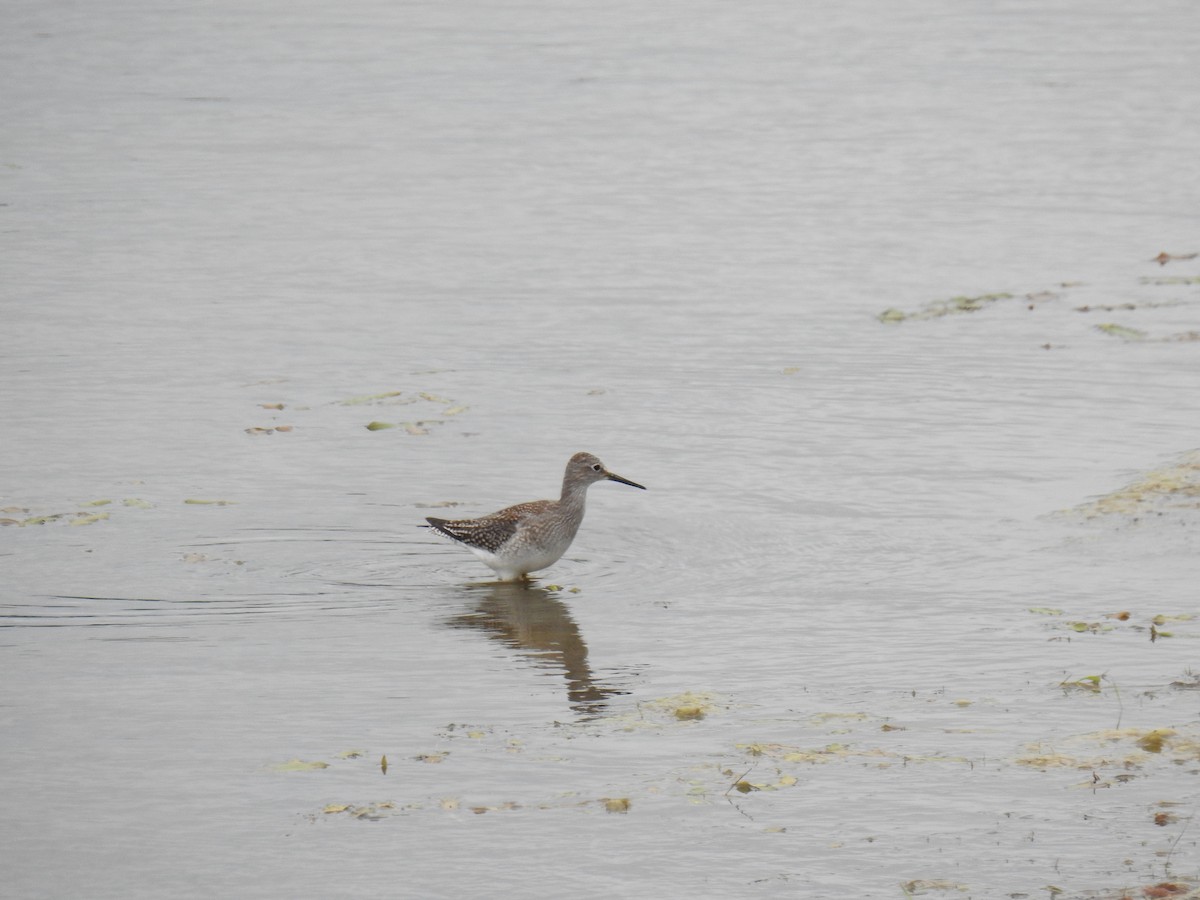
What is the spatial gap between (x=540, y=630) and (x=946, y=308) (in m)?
9.16

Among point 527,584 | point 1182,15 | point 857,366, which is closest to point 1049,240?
Answer: point 857,366

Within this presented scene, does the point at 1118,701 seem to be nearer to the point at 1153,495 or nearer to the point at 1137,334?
the point at 1153,495

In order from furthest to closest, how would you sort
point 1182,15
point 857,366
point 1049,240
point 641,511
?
point 1182,15 → point 1049,240 → point 857,366 → point 641,511

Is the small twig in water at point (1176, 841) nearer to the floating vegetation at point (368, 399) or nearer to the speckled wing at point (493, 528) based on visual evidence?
the speckled wing at point (493, 528)

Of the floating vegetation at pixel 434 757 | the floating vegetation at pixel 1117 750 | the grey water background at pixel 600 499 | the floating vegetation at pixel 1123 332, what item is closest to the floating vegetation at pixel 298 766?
the grey water background at pixel 600 499

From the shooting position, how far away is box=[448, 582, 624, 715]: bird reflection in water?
9.71m

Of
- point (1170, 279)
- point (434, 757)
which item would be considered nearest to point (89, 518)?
point (434, 757)

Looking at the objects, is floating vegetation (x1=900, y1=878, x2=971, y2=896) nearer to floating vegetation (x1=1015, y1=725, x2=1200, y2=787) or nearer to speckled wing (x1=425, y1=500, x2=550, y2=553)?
floating vegetation (x1=1015, y1=725, x2=1200, y2=787)

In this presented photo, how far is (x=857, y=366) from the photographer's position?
667 inches

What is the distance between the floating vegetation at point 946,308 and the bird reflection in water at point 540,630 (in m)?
7.53

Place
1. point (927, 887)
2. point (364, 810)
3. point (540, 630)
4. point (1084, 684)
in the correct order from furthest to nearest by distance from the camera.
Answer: point (540, 630) < point (1084, 684) < point (364, 810) < point (927, 887)

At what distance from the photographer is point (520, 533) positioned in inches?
464

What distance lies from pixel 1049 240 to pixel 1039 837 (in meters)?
15.3

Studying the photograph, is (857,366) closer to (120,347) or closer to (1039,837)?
(120,347)
